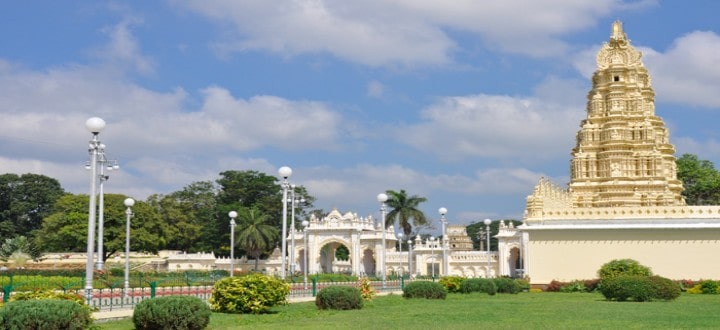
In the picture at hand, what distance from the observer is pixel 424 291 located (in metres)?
34.2

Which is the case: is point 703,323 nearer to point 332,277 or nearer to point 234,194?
point 332,277

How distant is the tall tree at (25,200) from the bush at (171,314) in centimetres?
8468

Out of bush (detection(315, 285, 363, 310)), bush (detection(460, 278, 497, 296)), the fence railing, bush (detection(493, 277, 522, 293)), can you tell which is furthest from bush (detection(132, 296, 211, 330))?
bush (detection(493, 277, 522, 293))

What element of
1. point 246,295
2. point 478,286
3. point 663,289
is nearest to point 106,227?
point 478,286

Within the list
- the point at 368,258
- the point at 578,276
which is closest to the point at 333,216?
the point at 368,258

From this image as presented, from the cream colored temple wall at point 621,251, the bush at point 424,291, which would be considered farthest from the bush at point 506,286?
the bush at point 424,291

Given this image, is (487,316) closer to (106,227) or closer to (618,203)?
(618,203)

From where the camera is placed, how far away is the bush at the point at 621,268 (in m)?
38.5

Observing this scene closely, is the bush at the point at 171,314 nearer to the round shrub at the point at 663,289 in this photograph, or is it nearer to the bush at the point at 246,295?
the bush at the point at 246,295

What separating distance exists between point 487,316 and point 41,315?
41.8ft

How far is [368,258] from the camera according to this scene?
7825 cm

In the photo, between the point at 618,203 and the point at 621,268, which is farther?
the point at 618,203

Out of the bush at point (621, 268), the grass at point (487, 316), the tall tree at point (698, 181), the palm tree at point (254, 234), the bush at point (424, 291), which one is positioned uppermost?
the tall tree at point (698, 181)

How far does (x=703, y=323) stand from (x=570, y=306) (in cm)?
729
